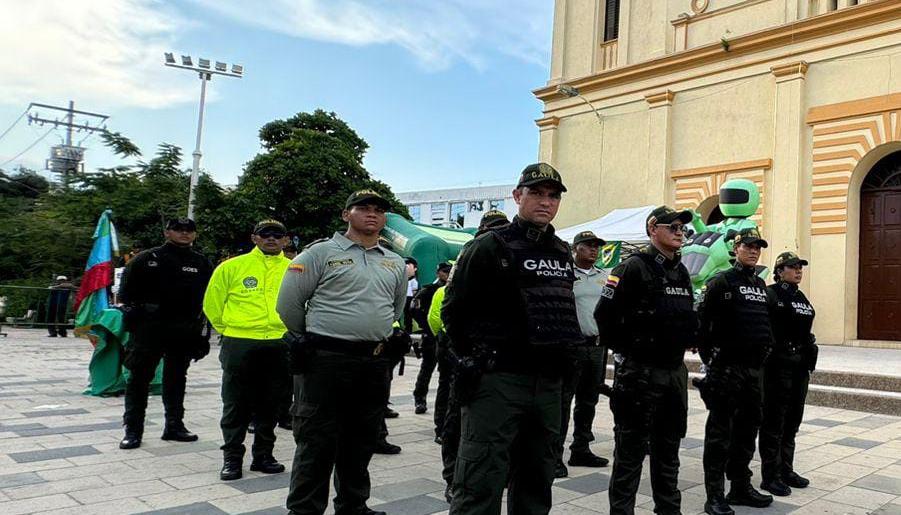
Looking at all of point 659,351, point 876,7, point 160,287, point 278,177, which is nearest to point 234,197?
point 278,177

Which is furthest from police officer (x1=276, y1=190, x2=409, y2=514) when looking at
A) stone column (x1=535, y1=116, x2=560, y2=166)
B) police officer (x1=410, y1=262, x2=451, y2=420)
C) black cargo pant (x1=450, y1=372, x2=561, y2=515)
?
stone column (x1=535, y1=116, x2=560, y2=166)

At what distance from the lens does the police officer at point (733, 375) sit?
15.6ft

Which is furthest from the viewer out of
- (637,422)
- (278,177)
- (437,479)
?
(278,177)

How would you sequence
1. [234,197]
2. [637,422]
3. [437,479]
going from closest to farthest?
[637,422], [437,479], [234,197]

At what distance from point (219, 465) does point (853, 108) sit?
1479 cm

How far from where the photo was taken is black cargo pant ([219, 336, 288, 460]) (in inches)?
208

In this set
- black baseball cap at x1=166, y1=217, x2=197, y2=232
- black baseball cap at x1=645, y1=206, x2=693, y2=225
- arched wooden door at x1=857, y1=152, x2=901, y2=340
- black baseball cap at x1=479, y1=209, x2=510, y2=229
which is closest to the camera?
black baseball cap at x1=645, y1=206, x2=693, y2=225

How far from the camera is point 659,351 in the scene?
4.12 m

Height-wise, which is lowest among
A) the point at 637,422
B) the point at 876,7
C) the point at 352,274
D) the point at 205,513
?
the point at 205,513

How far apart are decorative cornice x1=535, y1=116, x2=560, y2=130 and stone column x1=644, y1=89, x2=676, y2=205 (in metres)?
3.37

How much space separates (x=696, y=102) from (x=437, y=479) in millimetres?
15170

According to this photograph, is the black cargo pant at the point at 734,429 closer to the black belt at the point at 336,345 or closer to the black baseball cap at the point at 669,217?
the black baseball cap at the point at 669,217

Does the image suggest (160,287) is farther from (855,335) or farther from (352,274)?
(855,335)

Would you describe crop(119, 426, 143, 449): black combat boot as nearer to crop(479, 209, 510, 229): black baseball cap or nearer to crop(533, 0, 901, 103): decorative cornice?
crop(479, 209, 510, 229): black baseball cap
